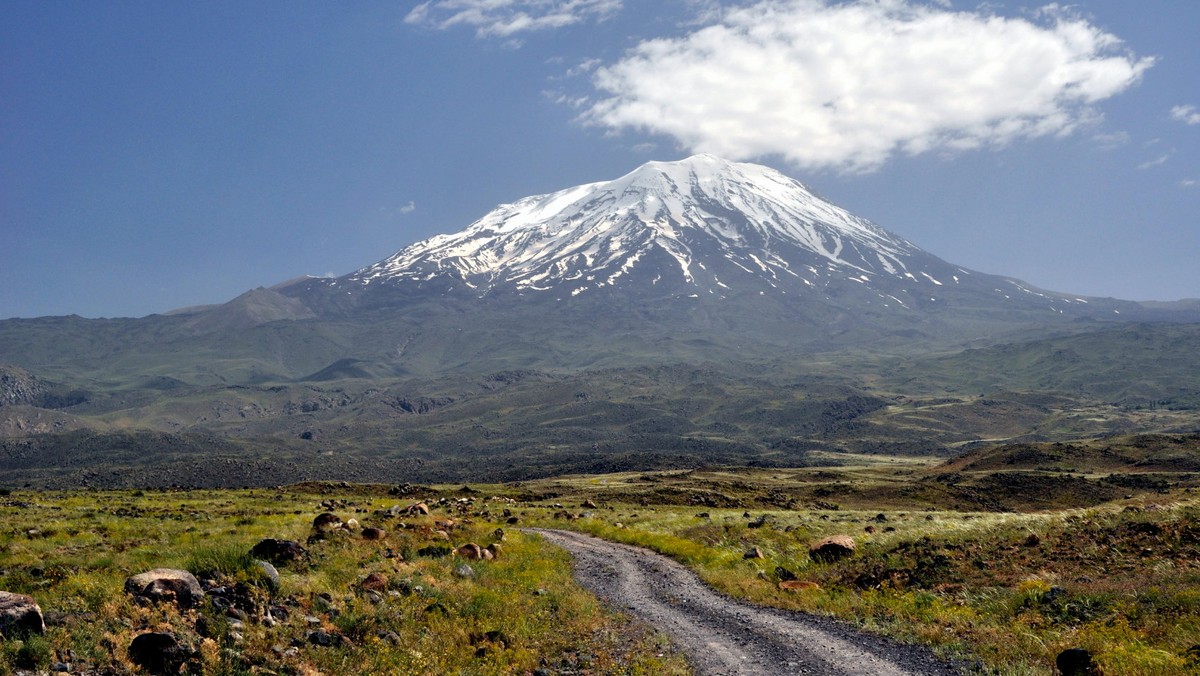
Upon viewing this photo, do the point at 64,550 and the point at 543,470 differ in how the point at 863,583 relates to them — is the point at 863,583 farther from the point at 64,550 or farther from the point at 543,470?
the point at 543,470

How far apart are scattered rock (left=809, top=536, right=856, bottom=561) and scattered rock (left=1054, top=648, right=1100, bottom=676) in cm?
1194

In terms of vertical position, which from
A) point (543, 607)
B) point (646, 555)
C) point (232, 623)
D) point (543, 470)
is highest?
point (232, 623)

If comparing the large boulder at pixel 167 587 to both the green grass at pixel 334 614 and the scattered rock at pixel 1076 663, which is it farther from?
the scattered rock at pixel 1076 663

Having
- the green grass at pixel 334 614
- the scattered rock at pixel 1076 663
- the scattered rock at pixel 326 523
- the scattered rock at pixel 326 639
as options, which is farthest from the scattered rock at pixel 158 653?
the scattered rock at pixel 1076 663

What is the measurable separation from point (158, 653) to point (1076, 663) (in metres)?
14.8

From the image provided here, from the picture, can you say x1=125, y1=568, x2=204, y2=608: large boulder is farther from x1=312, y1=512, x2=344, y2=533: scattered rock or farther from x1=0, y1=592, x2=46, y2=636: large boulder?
x1=312, y1=512, x2=344, y2=533: scattered rock

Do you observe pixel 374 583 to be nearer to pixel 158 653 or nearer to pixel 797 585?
pixel 158 653

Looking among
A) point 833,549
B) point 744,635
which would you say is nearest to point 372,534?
point 744,635

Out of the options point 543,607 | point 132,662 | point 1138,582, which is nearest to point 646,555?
point 543,607

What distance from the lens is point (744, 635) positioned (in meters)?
16.1

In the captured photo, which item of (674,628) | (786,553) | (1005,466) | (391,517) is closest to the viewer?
(674,628)

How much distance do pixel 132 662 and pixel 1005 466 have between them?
110000 millimetres

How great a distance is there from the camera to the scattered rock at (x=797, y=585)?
67.0ft

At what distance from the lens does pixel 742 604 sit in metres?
19.5
